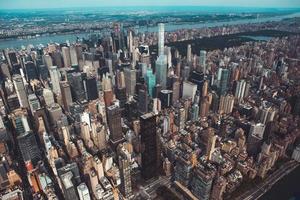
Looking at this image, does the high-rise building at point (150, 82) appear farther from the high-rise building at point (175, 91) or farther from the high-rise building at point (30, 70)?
the high-rise building at point (30, 70)

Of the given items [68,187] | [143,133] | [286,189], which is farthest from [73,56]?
[286,189]

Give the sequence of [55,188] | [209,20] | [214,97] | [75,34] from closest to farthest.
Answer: [55,188], [214,97], [75,34], [209,20]

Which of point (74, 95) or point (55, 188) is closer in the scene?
point (55, 188)

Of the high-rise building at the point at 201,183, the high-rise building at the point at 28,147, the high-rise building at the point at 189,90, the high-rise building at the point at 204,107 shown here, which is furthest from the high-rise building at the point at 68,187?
the high-rise building at the point at 189,90

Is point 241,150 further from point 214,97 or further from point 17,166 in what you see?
point 17,166

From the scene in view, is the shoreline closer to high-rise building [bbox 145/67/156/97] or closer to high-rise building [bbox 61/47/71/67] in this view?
high-rise building [bbox 145/67/156/97]

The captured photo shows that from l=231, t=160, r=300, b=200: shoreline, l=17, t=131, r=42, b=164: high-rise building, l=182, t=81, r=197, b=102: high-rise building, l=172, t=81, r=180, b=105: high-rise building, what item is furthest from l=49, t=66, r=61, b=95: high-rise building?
l=231, t=160, r=300, b=200: shoreline

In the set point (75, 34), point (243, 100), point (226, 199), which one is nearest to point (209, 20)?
point (75, 34)
